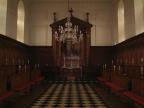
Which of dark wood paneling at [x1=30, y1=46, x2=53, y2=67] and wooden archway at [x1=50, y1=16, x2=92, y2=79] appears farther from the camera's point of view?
dark wood paneling at [x1=30, y1=46, x2=53, y2=67]

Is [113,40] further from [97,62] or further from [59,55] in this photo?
[59,55]

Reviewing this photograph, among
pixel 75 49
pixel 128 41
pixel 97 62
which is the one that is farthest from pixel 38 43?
pixel 128 41

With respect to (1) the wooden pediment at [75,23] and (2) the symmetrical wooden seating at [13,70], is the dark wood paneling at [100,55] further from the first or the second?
(2) the symmetrical wooden seating at [13,70]

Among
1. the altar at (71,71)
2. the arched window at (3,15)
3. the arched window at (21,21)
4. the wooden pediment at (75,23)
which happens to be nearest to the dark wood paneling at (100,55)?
the altar at (71,71)

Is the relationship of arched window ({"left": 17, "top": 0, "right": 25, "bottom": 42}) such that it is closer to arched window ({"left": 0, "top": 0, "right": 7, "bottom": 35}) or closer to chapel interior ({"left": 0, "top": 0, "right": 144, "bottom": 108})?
chapel interior ({"left": 0, "top": 0, "right": 144, "bottom": 108})

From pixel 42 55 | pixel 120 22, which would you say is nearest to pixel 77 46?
pixel 42 55

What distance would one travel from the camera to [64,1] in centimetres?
1814

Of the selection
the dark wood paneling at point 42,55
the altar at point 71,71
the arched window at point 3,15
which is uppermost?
the arched window at point 3,15

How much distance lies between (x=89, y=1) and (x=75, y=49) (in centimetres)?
419

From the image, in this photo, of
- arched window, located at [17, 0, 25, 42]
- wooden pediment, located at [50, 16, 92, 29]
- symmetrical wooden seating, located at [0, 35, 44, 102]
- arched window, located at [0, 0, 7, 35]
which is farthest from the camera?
wooden pediment, located at [50, 16, 92, 29]

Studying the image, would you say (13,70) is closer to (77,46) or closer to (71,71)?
(71,71)

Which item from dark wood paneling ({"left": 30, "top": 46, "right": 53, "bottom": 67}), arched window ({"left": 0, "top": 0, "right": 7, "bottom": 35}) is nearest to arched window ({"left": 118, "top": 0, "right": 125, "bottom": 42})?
dark wood paneling ({"left": 30, "top": 46, "right": 53, "bottom": 67})

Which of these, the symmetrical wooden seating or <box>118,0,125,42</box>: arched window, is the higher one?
<box>118,0,125,42</box>: arched window

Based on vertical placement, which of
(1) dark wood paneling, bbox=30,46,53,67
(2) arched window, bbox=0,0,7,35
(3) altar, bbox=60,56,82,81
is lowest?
(3) altar, bbox=60,56,82,81
